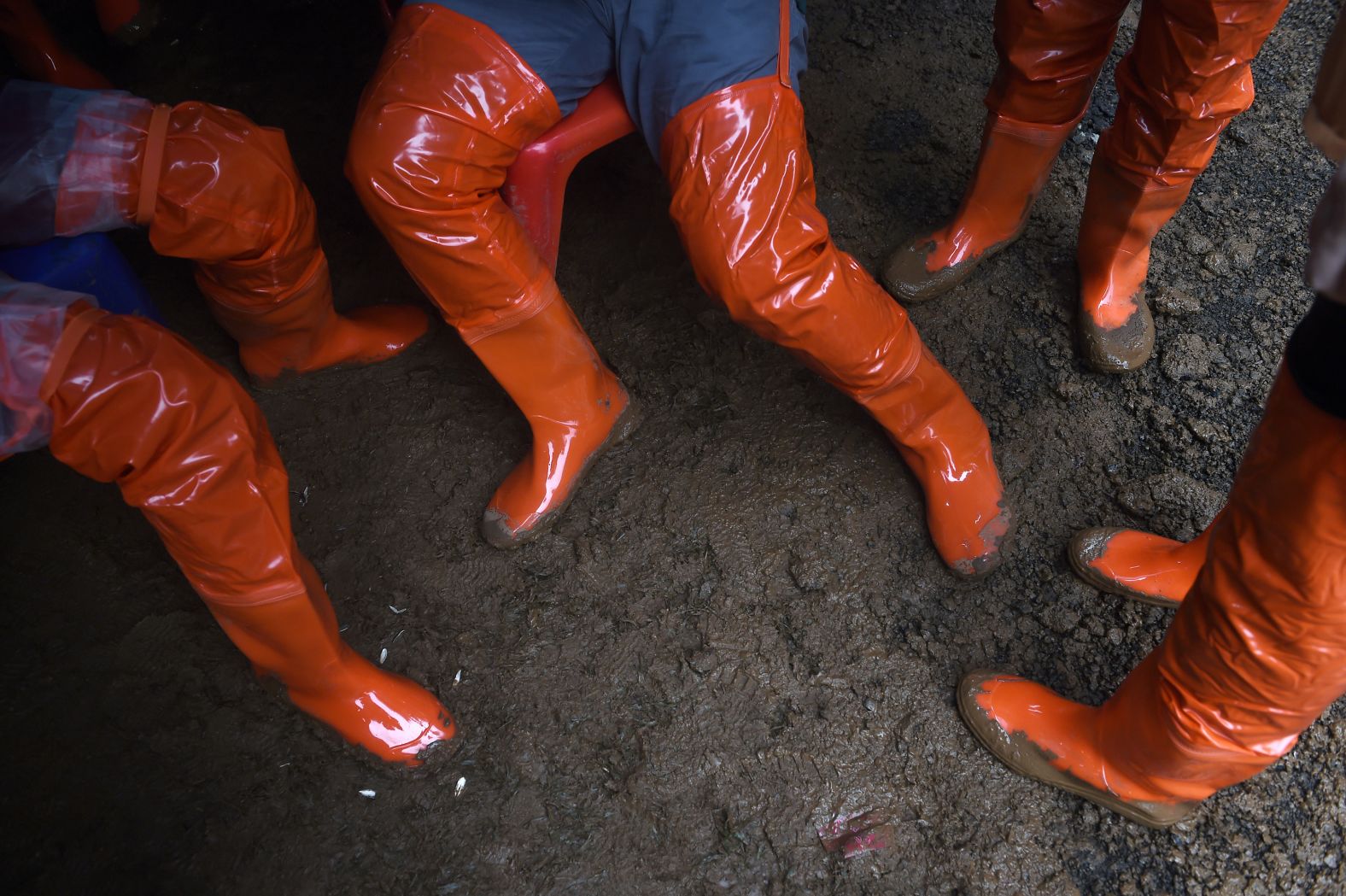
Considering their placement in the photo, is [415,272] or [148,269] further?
[148,269]

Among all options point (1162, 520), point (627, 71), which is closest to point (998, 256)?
point (1162, 520)

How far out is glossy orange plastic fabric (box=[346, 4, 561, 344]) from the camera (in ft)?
4.89

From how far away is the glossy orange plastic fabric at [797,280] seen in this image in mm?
1461

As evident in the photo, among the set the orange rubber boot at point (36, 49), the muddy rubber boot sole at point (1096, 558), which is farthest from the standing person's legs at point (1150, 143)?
the orange rubber boot at point (36, 49)

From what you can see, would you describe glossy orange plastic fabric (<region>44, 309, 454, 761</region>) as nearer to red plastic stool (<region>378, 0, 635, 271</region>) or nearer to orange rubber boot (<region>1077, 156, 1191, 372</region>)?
red plastic stool (<region>378, 0, 635, 271</region>)

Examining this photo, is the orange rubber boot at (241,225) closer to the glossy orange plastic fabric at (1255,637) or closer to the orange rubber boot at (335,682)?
the orange rubber boot at (335,682)

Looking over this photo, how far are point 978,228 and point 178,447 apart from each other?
159cm

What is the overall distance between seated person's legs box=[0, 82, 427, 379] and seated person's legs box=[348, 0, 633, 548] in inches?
11.7

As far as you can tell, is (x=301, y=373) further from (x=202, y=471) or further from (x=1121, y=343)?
(x=1121, y=343)

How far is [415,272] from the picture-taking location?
165 cm

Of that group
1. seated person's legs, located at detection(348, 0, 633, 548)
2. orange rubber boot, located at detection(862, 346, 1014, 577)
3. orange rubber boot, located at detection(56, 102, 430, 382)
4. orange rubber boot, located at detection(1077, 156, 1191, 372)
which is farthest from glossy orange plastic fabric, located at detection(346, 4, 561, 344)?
orange rubber boot, located at detection(1077, 156, 1191, 372)

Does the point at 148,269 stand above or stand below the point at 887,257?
below

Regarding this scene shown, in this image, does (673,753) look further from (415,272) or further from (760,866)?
(415,272)

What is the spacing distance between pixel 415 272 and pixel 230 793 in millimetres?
926
